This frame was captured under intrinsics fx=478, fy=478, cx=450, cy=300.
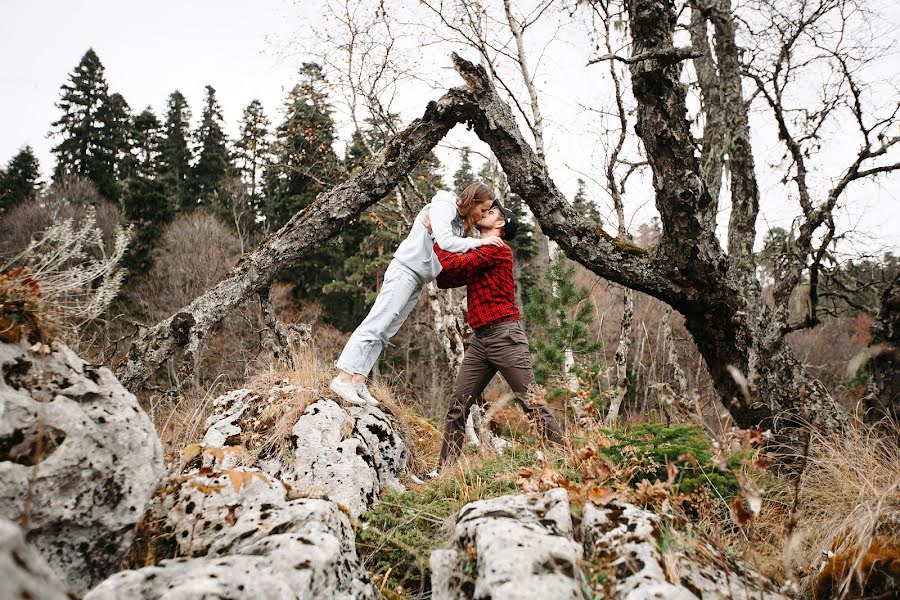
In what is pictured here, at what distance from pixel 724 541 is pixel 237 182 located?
1157 inches

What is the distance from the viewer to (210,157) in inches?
1180

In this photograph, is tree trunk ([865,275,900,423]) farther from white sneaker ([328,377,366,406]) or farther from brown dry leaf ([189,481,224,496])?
brown dry leaf ([189,481,224,496])

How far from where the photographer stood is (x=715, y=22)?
15.9 feet

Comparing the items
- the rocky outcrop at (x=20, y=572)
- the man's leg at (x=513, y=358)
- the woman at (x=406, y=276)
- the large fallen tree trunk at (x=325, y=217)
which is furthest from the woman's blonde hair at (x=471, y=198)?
the rocky outcrop at (x=20, y=572)

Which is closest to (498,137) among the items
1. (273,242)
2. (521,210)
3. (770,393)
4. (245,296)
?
(273,242)

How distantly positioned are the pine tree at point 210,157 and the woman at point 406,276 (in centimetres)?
2820

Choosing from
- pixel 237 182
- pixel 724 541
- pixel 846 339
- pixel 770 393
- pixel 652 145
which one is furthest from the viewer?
pixel 846 339

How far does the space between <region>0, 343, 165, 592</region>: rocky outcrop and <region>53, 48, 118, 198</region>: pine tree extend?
91.7 feet

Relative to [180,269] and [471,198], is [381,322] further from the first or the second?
[180,269]

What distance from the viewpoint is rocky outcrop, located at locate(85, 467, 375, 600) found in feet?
4.45

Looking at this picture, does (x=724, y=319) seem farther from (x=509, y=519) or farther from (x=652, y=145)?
(x=509, y=519)

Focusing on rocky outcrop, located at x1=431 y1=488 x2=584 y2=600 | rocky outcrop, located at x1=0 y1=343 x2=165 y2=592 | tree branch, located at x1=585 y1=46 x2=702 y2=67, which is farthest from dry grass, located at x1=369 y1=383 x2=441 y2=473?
Answer: tree branch, located at x1=585 y1=46 x2=702 y2=67

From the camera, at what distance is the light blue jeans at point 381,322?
408cm

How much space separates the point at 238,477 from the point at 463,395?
2.39 meters
